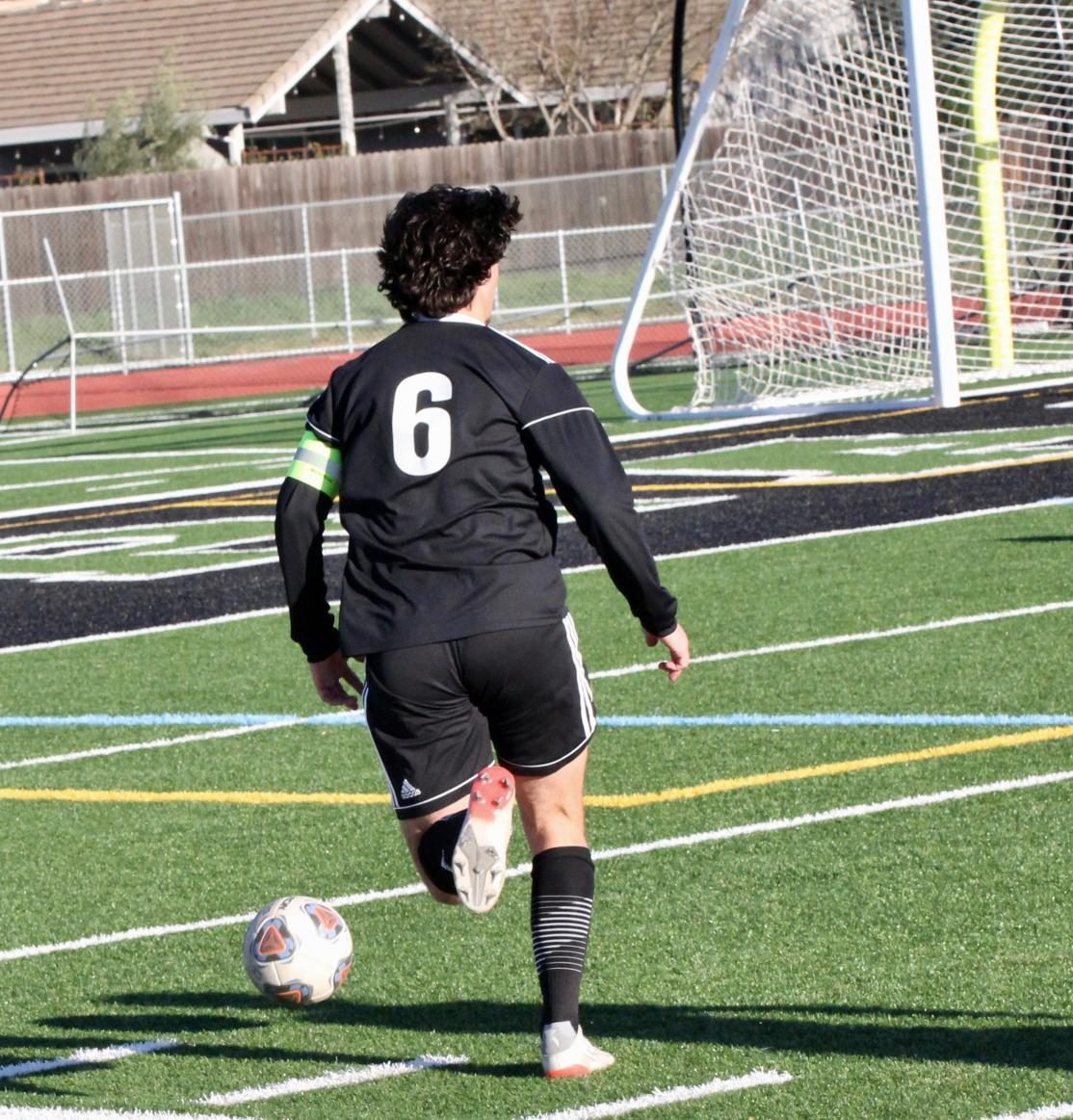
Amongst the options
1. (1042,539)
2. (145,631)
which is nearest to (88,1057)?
(145,631)

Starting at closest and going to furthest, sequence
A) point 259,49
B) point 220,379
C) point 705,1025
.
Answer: point 705,1025
point 220,379
point 259,49

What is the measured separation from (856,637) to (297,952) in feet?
16.4

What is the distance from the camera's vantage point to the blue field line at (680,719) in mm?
7434

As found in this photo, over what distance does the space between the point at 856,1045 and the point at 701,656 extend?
4.66 metres

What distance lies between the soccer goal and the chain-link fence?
10150 mm

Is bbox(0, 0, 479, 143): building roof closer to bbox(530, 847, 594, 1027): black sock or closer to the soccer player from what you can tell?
the soccer player

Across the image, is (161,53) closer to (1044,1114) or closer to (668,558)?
(668,558)

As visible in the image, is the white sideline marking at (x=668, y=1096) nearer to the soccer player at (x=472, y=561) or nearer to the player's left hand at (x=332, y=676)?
the soccer player at (x=472, y=561)

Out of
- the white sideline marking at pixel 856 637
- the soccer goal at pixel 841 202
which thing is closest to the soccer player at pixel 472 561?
the white sideline marking at pixel 856 637

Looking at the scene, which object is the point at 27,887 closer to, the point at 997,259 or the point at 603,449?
the point at 603,449

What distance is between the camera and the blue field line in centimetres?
743

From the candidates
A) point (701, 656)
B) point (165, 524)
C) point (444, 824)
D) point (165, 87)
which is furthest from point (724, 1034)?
point (165, 87)

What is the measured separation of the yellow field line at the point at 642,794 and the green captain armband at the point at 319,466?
2501mm

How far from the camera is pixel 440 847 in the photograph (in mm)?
4434
